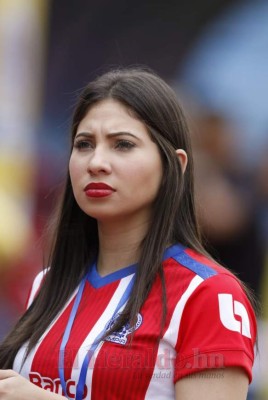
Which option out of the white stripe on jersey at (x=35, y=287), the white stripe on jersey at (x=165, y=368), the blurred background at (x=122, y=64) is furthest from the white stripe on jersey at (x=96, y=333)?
the blurred background at (x=122, y=64)

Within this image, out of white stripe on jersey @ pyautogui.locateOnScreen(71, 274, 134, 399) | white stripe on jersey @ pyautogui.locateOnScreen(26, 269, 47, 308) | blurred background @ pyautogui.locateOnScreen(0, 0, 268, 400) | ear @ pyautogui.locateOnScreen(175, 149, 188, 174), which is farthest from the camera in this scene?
blurred background @ pyautogui.locateOnScreen(0, 0, 268, 400)

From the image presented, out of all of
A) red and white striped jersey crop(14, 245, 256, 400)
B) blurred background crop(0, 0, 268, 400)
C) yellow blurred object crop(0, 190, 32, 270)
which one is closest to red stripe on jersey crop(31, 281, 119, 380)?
red and white striped jersey crop(14, 245, 256, 400)

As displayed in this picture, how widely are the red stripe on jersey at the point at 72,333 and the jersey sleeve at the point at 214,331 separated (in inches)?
11.5

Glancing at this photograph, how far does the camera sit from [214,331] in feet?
6.83

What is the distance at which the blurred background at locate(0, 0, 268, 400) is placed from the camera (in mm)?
4523

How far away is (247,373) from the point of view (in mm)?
2096

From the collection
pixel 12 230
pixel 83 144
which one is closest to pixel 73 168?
pixel 83 144

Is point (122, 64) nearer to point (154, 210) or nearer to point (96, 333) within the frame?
point (154, 210)

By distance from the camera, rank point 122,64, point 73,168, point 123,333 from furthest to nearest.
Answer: point 122,64, point 73,168, point 123,333

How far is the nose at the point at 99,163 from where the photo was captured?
90.2 inches

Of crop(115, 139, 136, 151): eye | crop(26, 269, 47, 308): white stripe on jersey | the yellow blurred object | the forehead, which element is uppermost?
the forehead

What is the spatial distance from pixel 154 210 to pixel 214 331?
44 cm

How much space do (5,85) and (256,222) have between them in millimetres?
1585

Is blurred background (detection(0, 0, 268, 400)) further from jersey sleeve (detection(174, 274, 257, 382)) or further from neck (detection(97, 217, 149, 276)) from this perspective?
jersey sleeve (detection(174, 274, 257, 382))
